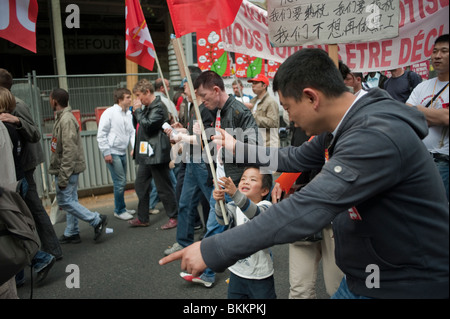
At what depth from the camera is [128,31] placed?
457cm

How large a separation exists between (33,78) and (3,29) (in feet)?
12.5

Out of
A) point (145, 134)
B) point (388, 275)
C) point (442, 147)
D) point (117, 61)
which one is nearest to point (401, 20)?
point (442, 147)

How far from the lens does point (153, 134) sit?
5.52 m

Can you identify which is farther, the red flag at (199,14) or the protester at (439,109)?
the red flag at (199,14)

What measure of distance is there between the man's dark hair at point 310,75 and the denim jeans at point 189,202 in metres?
2.88

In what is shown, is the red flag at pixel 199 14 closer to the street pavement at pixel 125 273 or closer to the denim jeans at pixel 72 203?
the street pavement at pixel 125 273

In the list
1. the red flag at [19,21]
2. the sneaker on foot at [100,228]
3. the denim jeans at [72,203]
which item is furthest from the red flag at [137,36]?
the sneaker on foot at [100,228]

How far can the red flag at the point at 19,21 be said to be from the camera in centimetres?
329

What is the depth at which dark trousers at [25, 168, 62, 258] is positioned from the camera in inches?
164

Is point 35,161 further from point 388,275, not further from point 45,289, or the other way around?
point 388,275

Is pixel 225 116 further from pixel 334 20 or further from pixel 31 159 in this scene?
pixel 31 159

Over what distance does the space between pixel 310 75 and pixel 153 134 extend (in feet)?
13.5

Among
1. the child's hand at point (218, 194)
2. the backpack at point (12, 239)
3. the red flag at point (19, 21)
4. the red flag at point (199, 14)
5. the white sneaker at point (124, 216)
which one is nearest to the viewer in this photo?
the backpack at point (12, 239)

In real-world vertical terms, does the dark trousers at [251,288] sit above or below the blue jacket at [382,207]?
below
